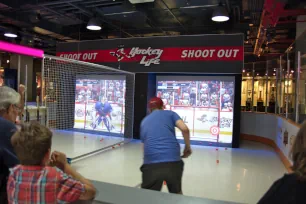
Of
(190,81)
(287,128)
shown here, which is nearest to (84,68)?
(190,81)

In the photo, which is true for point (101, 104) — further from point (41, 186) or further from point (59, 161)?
point (41, 186)

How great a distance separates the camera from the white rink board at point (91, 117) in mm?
9257

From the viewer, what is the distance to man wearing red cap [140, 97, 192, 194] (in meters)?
2.83

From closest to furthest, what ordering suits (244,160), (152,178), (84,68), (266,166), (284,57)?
(152,178), (266,166), (244,160), (284,57), (84,68)

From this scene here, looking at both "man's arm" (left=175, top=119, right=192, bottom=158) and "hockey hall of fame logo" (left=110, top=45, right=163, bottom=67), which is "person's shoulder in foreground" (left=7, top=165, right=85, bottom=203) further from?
"hockey hall of fame logo" (left=110, top=45, right=163, bottom=67)

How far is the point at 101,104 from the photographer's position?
9.37 m

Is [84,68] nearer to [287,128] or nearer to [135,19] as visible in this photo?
[135,19]

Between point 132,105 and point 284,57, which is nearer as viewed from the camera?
point 284,57

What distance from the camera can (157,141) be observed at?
2.97 meters

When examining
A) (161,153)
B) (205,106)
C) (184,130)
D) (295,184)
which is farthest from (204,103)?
(295,184)

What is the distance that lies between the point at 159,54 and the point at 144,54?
528 mm

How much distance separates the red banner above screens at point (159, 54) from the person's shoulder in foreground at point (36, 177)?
7.43m

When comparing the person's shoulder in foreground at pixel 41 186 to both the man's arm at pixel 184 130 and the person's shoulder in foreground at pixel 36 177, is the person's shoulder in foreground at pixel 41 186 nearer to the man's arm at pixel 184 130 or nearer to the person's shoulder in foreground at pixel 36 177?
the person's shoulder in foreground at pixel 36 177

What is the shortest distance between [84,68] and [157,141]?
7160 millimetres
